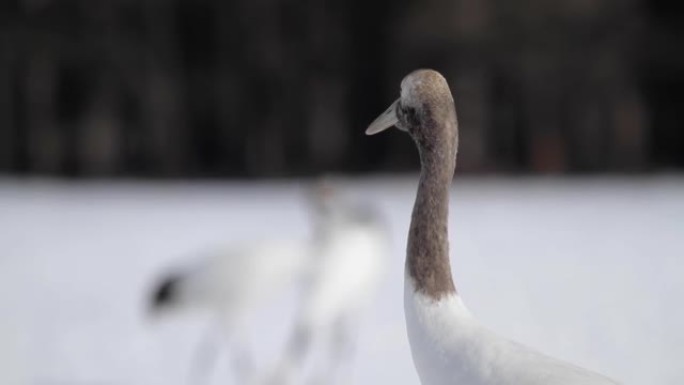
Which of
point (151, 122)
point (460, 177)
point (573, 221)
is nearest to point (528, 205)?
point (573, 221)

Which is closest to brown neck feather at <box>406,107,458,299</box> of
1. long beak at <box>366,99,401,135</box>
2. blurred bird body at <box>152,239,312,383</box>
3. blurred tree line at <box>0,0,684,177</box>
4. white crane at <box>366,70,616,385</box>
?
white crane at <box>366,70,616,385</box>

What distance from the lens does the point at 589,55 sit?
902 inches

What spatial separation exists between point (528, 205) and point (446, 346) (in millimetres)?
14433

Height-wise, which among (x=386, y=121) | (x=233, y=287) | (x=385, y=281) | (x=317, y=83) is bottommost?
(x=385, y=281)

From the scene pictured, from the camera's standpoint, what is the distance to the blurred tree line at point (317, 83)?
23.1 meters

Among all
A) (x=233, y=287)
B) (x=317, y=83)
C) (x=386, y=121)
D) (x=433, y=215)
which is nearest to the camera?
(x=433, y=215)

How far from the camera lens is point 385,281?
32.6ft

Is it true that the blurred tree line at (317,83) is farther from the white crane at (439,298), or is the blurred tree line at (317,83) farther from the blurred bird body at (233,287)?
the white crane at (439,298)

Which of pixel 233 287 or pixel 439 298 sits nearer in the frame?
pixel 439 298

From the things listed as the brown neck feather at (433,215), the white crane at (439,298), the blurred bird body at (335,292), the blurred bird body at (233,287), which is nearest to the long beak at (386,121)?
the white crane at (439,298)

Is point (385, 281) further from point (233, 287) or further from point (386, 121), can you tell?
point (386, 121)

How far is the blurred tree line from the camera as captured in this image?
23.1 m

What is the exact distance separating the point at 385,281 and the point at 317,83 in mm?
16098

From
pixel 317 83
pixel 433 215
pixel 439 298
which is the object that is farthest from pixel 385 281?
pixel 317 83
